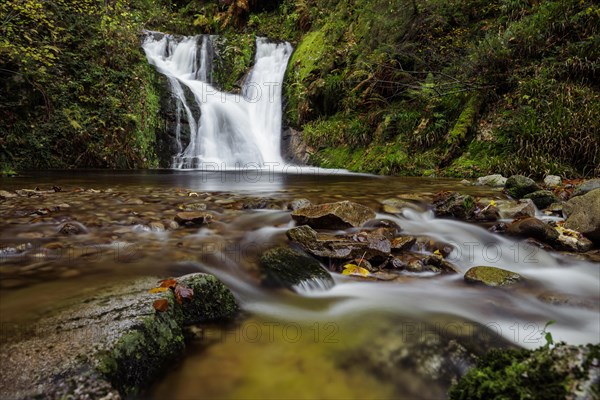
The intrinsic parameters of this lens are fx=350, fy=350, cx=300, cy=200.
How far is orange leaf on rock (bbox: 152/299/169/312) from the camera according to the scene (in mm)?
1782

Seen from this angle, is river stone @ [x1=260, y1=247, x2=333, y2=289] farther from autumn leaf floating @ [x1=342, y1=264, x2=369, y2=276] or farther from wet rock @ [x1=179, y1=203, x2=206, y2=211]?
wet rock @ [x1=179, y1=203, x2=206, y2=211]

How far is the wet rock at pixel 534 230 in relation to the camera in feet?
11.4

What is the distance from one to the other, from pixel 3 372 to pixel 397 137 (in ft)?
34.2

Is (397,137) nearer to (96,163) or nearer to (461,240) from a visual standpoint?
(461,240)

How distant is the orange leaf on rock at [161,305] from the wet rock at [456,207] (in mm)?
3710

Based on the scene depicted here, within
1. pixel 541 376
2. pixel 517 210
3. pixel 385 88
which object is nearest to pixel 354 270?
pixel 541 376

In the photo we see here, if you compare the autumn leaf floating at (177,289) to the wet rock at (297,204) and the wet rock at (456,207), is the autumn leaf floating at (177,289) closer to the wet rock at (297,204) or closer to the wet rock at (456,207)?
the wet rock at (297,204)

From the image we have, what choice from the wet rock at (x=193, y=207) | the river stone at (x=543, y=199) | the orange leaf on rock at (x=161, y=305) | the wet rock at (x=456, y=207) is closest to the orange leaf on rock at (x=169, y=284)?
the orange leaf on rock at (x=161, y=305)

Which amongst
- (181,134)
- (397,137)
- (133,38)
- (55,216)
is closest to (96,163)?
(181,134)

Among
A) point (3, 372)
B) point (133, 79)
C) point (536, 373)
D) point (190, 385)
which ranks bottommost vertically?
point (190, 385)

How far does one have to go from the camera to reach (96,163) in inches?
453

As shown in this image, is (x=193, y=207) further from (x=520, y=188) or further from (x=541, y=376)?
(x=520, y=188)

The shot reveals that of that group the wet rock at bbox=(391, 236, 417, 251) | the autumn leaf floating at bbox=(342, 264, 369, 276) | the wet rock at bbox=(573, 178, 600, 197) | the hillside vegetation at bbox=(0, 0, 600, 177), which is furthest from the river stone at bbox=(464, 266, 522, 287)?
the hillside vegetation at bbox=(0, 0, 600, 177)

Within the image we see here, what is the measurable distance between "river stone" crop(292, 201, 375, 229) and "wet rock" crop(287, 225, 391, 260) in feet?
1.34
